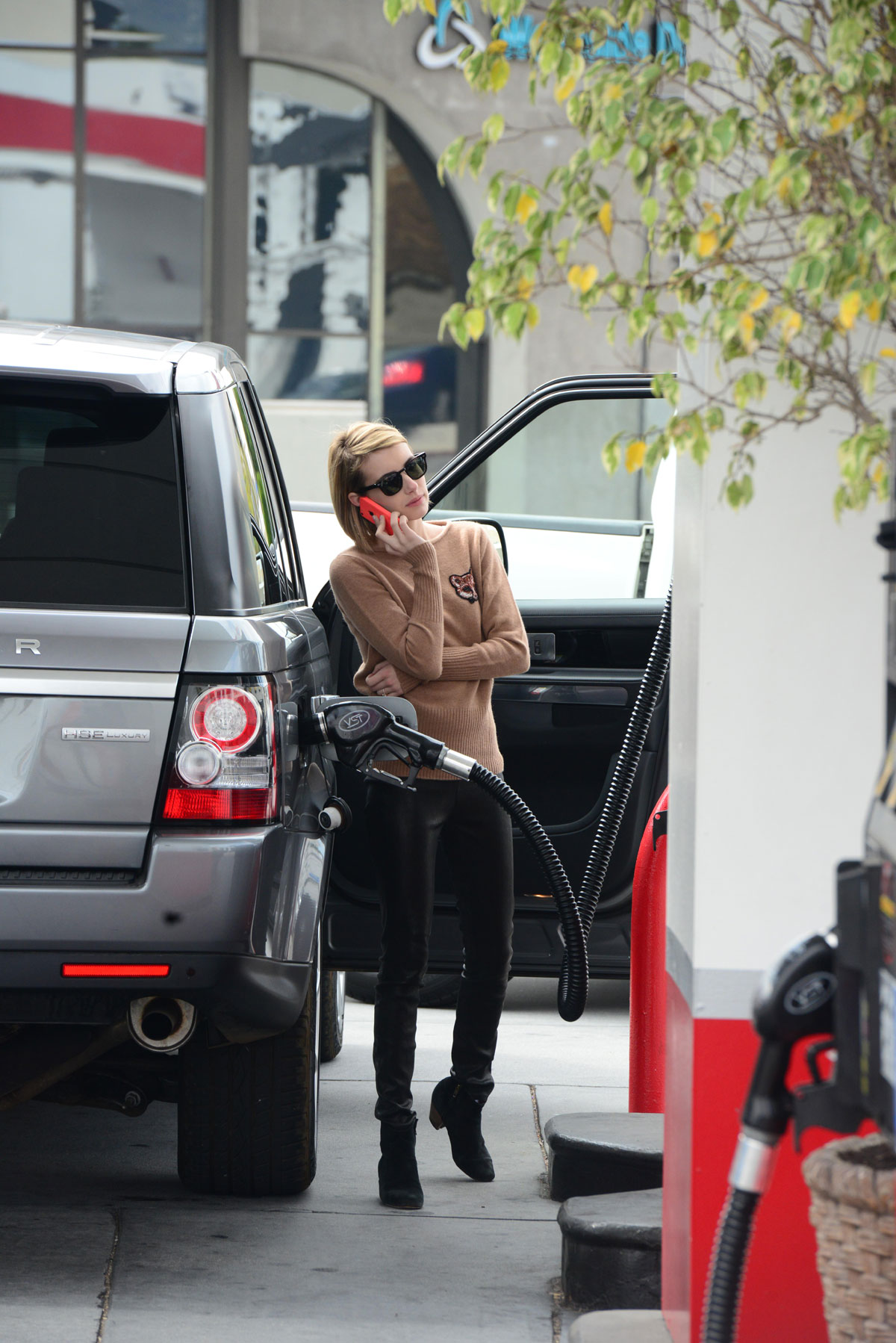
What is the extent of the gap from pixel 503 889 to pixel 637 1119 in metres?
0.64

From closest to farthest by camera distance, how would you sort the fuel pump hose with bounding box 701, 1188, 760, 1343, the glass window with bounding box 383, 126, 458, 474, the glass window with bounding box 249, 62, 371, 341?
the fuel pump hose with bounding box 701, 1188, 760, 1343, the glass window with bounding box 249, 62, 371, 341, the glass window with bounding box 383, 126, 458, 474

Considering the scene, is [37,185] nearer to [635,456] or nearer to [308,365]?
[308,365]

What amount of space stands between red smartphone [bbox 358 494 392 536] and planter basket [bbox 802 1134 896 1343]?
7.47 feet

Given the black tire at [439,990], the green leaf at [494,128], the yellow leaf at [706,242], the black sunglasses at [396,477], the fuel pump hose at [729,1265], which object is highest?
the green leaf at [494,128]

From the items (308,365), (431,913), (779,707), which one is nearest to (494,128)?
(779,707)

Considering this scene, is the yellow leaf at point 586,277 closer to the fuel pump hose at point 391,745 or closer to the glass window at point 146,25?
the fuel pump hose at point 391,745

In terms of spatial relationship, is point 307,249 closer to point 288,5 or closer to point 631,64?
point 288,5

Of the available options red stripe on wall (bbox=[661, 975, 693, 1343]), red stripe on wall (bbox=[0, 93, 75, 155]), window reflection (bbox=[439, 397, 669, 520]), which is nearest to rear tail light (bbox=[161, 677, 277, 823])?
red stripe on wall (bbox=[661, 975, 693, 1343])

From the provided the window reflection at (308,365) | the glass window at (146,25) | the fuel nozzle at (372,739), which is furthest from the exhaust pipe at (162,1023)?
the glass window at (146,25)

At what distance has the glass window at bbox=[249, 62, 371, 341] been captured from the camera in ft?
57.2

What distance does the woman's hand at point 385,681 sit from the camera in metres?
4.27

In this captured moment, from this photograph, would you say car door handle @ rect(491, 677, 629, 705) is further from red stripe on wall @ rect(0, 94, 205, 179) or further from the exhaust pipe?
red stripe on wall @ rect(0, 94, 205, 179)

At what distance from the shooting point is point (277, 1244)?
3.97 meters

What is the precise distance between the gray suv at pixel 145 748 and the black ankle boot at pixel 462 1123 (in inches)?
20.8
